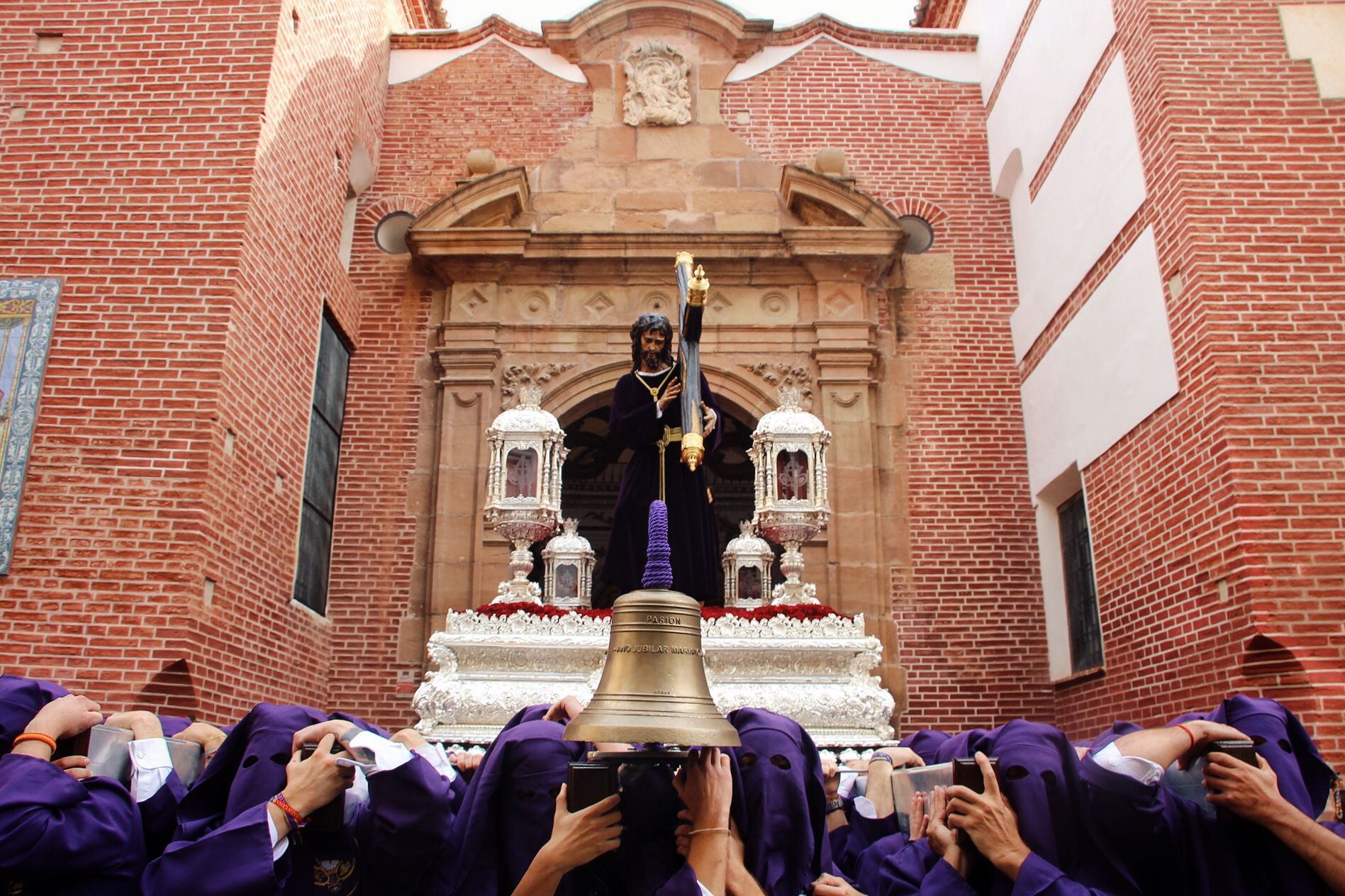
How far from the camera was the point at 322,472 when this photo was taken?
31.2 ft

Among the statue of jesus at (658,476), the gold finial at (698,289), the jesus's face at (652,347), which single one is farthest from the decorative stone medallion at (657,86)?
the gold finial at (698,289)

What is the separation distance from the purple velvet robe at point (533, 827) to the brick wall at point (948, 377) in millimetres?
6815

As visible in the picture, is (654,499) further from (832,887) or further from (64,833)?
(64,833)

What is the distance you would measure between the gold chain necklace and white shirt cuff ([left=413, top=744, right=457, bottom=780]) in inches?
113

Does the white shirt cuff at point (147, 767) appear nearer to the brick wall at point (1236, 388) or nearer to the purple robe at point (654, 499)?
the purple robe at point (654, 499)

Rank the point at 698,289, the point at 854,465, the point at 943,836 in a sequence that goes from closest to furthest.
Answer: the point at 943,836, the point at 698,289, the point at 854,465

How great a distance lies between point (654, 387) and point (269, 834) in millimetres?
3688

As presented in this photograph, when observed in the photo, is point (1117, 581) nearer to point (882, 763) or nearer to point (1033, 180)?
point (1033, 180)

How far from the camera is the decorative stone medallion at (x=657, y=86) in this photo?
11.0m

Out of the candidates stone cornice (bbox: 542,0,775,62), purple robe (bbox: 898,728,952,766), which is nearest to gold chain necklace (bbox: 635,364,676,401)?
purple robe (bbox: 898,728,952,766)

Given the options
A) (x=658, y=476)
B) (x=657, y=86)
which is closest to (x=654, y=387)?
(x=658, y=476)

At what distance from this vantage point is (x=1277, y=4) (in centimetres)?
755

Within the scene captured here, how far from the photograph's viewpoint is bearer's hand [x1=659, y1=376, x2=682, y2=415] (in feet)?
19.1

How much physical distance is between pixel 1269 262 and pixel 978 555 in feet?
12.0
